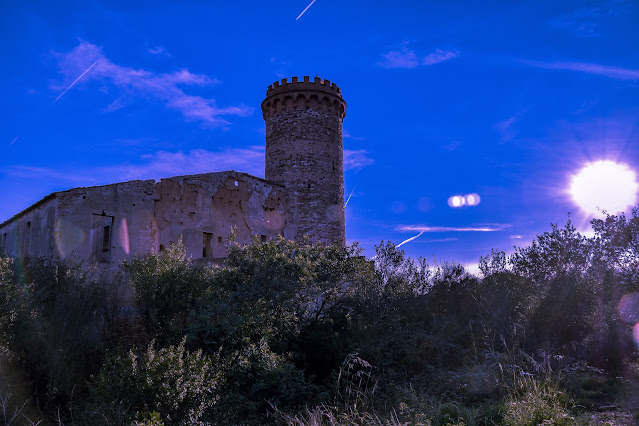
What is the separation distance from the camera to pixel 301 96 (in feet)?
75.7

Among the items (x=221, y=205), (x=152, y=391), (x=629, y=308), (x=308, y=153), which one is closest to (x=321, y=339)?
(x=152, y=391)

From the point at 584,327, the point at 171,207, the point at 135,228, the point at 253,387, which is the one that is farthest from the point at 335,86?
the point at 253,387

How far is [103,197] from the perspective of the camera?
15.9m

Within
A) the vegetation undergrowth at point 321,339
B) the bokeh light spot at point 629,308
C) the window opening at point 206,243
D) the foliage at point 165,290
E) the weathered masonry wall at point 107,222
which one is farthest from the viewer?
the window opening at point 206,243

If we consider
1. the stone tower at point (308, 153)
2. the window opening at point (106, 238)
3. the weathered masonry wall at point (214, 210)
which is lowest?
the window opening at point (106, 238)

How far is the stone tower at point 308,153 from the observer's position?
22.4 m

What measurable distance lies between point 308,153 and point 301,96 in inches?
120

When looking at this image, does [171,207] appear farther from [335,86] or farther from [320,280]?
[335,86]

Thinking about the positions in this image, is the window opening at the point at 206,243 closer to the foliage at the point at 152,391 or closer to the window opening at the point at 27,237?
the window opening at the point at 27,237

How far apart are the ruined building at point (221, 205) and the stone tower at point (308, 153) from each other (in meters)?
0.05

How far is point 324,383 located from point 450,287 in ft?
27.4

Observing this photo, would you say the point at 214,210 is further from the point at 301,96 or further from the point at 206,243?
the point at 301,96

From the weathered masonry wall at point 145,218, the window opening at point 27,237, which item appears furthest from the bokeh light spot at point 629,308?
the window opening at point 27,237

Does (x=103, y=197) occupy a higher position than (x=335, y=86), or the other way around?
(x=335, y=86)
